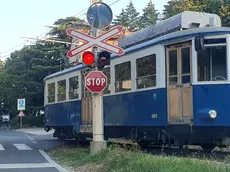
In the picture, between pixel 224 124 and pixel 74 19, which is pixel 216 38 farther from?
pixel 74 19

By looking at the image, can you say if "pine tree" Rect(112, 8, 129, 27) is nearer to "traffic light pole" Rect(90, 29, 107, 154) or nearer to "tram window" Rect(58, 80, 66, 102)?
"tram window" Rect(58, 80, 66, 102)

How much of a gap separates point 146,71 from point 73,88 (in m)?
6.35

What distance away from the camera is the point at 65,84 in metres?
21.1

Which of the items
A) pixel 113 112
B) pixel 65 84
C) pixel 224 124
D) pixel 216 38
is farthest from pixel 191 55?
pixel 65 84

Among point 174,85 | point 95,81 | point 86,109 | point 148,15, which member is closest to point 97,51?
point 95,81

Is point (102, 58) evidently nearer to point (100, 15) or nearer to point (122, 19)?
point (100, 15)

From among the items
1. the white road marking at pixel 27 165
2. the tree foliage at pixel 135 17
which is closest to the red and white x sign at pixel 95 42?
the white road marking at pixel 27 165

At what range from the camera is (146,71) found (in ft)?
46.1

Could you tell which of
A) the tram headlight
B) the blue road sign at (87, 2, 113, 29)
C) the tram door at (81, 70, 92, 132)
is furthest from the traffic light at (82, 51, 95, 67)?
the tram door at (81, 70, 92, 132)

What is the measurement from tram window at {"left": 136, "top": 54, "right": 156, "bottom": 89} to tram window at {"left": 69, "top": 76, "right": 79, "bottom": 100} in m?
5.39

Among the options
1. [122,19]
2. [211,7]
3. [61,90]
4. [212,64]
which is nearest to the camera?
[212,64]

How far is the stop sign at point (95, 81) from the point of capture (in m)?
13.1

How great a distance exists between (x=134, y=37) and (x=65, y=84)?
5.77 meters

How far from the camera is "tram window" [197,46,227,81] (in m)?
12.1
